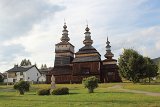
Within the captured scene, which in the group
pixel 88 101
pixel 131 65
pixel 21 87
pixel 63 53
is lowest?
pixel 88 101

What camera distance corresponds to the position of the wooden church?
81556 mm

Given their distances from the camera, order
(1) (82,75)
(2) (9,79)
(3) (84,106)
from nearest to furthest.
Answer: (3) (84,106) < (1) (82,75) < (2) (9,79)

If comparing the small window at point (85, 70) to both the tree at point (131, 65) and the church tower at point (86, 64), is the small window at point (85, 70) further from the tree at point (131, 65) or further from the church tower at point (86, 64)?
the tree at point (131, 65)

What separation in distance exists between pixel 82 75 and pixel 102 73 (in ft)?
19.8

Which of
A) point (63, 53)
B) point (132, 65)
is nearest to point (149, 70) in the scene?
point (132, 65)

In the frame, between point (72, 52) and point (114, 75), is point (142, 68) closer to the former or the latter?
point (114, 75)

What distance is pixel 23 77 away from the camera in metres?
97.8

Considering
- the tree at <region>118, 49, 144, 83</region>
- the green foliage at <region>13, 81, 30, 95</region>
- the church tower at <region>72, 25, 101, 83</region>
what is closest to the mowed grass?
the green foliage at <region>13, 81, 30, 95</region>

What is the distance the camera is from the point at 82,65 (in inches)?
3248

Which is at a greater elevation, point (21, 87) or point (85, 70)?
point (85, 70)

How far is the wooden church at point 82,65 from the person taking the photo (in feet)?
268

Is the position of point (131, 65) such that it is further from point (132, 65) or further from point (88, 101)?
point (88, 101)

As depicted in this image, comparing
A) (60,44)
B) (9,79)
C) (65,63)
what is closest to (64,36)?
(60,44)

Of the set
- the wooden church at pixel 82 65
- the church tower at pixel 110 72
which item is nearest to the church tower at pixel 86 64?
the wooden church at pixel 82 65
